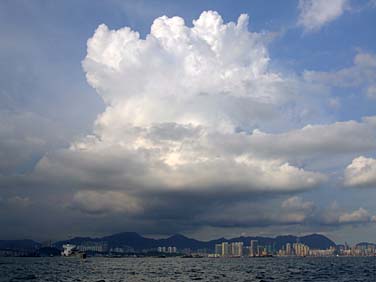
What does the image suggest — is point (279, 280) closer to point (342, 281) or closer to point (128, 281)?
point (342, 281)

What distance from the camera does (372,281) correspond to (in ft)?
317

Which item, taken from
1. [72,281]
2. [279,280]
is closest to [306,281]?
[279,280]

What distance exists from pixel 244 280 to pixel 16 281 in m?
50.4

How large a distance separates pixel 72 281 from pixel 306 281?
5128 centimetres

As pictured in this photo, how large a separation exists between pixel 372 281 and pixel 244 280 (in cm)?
2749

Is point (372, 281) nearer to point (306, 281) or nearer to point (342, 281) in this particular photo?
point (342, 281)

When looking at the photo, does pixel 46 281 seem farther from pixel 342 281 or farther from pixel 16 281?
pixel 342 281

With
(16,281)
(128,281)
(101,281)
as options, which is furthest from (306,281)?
(16,281)

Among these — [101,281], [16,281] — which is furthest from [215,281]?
[16,281]

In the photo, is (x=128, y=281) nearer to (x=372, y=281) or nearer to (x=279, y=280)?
(x=279, y=280)

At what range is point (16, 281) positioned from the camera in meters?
97.7

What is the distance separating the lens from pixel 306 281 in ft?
318

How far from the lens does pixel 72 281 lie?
99.4m

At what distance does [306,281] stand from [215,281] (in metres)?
19.6
